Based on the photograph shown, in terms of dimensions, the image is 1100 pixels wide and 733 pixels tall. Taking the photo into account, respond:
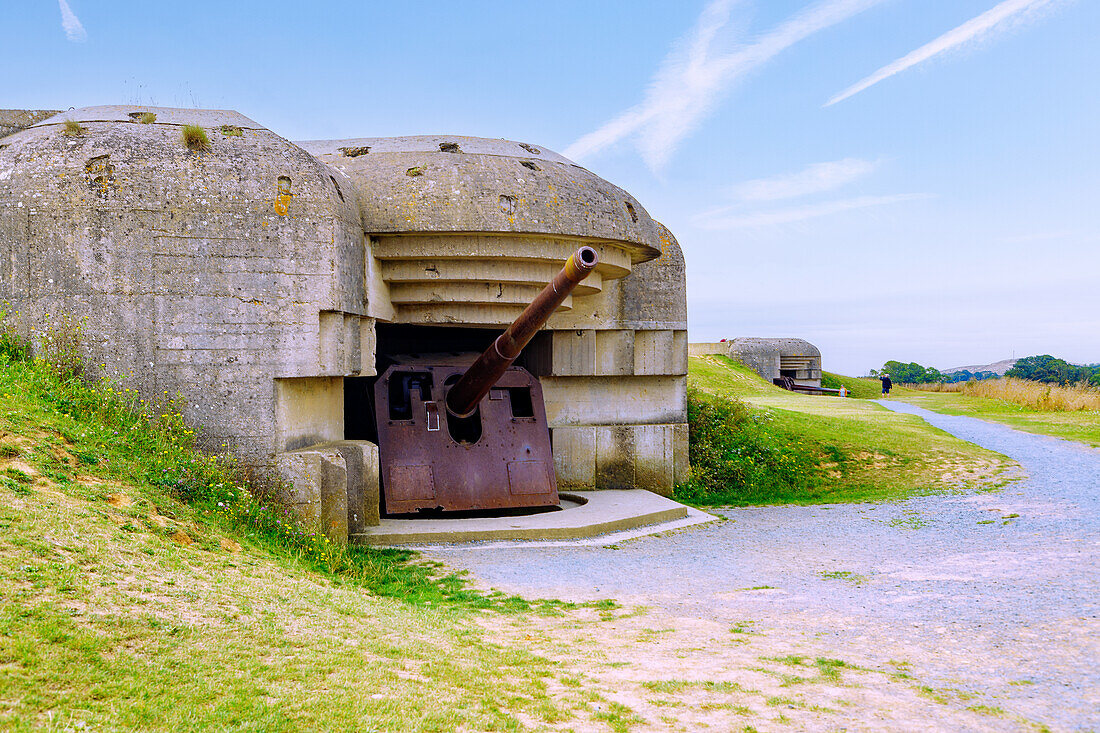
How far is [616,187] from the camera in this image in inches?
369

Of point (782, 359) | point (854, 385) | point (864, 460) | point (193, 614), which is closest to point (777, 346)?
point (782, 359)

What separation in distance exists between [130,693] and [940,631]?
385 cm

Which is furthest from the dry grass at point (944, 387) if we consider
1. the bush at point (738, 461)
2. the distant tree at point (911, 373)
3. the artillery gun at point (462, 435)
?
the artillery gun at point (462, 435)

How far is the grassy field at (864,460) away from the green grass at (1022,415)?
2.57 metres

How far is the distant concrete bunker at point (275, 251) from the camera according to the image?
6352mm

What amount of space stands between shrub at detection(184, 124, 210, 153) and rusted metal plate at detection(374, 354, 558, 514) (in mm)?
3064

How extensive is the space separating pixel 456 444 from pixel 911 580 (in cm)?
462

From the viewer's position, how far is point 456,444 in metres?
8.73

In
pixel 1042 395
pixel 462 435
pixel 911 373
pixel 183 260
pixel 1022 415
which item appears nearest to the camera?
pixel 183 260

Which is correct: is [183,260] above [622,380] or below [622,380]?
above

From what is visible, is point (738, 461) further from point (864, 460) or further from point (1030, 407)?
point (1030, 407)

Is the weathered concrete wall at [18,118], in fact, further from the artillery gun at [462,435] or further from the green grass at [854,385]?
the green grass at [854,385]

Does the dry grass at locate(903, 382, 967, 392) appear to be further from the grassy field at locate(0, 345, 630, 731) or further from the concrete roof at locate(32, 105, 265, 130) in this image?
the grassy field at locate(0, 345, 630, 731)

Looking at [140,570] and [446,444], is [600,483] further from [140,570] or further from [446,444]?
[140,570]
